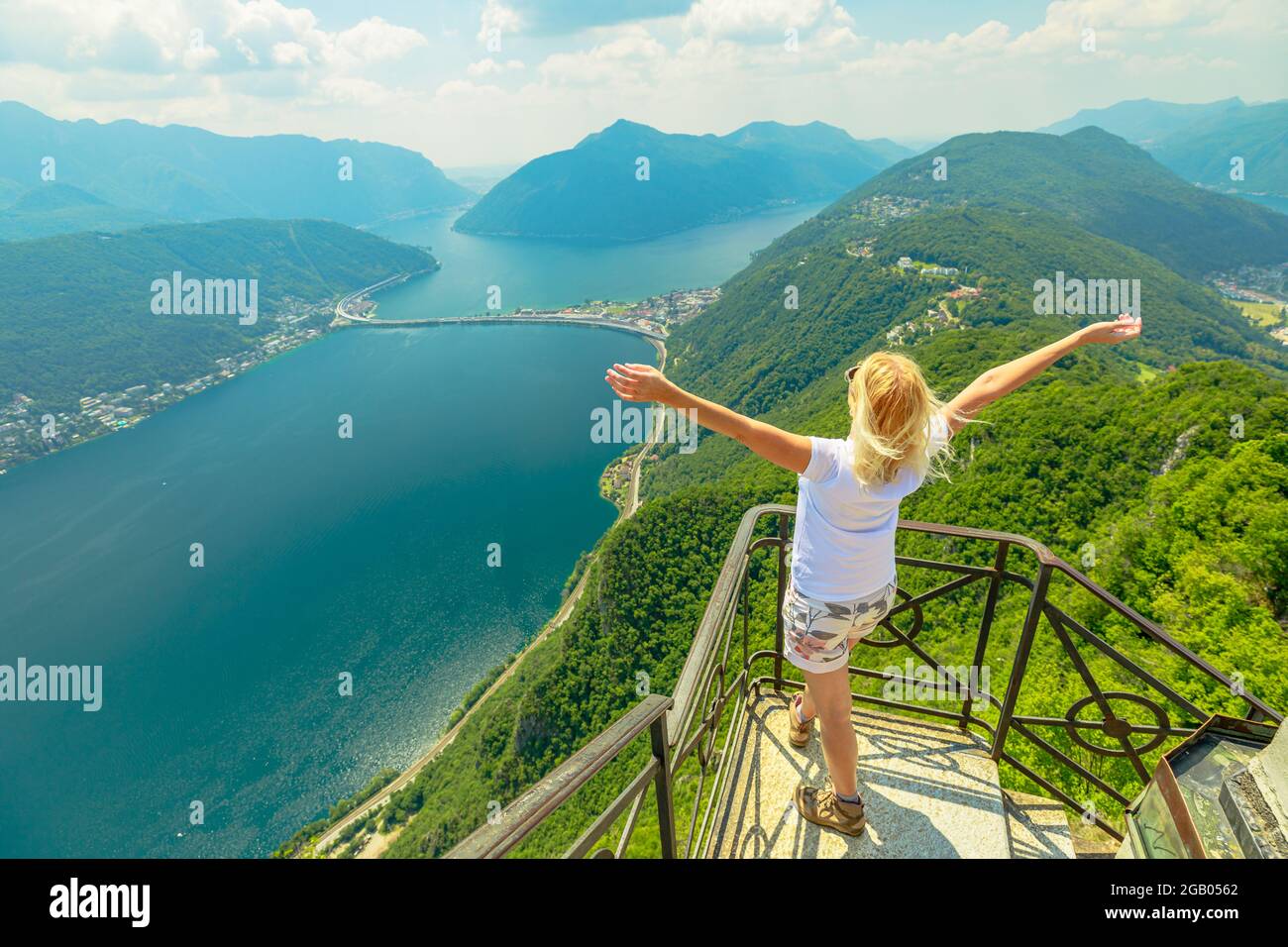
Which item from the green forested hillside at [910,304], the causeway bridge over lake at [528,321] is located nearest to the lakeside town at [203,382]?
the causeway bridge over lake at [528,321]

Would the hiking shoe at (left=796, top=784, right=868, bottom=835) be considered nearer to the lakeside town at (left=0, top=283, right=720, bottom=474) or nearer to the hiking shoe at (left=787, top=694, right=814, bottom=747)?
the hiking shoe at (left=787, top=694, right=814, bottom=747)

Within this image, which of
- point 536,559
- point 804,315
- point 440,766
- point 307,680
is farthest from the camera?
point 804,315

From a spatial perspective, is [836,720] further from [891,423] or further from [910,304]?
[910,304]

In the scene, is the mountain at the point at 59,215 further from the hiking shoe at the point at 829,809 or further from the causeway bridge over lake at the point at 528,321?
the hiking shoe at the point at 829,809

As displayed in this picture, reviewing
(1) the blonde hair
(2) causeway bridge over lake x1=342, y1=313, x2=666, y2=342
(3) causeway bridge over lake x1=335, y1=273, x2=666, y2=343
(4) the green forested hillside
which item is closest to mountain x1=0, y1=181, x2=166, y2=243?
(3) causeway bridge over lake x1=335, y1=273, x2=666, y2=343

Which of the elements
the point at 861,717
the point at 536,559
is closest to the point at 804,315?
the point at 536,559
